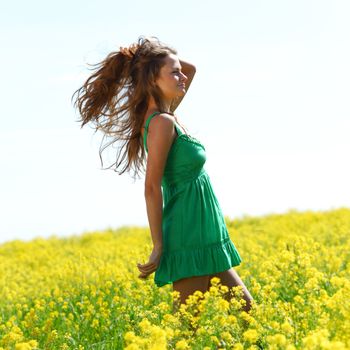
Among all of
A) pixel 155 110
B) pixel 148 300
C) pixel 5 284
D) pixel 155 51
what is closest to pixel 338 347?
pixel 155 110

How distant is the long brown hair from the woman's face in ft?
0.11

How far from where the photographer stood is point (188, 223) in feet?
15.0

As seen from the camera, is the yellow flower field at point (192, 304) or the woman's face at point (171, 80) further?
the woman's face at point (171, 80)

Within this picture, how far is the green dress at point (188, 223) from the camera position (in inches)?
178

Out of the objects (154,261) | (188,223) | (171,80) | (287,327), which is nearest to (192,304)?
(154,261)

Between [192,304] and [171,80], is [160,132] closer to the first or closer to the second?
[171,80]

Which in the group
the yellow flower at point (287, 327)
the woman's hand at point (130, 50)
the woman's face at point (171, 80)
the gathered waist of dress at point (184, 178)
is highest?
the woman's hand at point (130, 50)

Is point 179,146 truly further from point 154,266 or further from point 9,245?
point 9,245

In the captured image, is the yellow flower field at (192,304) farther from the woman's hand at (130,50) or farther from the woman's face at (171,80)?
the woman's hand at (130,50)

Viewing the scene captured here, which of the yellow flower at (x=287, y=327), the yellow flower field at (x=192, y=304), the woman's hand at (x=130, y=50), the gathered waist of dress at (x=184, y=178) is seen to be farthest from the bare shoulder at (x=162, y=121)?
the yellow flower at (x=287, y=327)

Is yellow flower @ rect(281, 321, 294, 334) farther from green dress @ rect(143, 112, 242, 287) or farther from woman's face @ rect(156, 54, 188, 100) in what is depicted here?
woman's face @ rect(156, 54, 188, 100)

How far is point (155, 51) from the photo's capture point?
4855 mm

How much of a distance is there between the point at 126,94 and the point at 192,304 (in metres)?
1.57

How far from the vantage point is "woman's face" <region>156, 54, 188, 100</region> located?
471 cm
